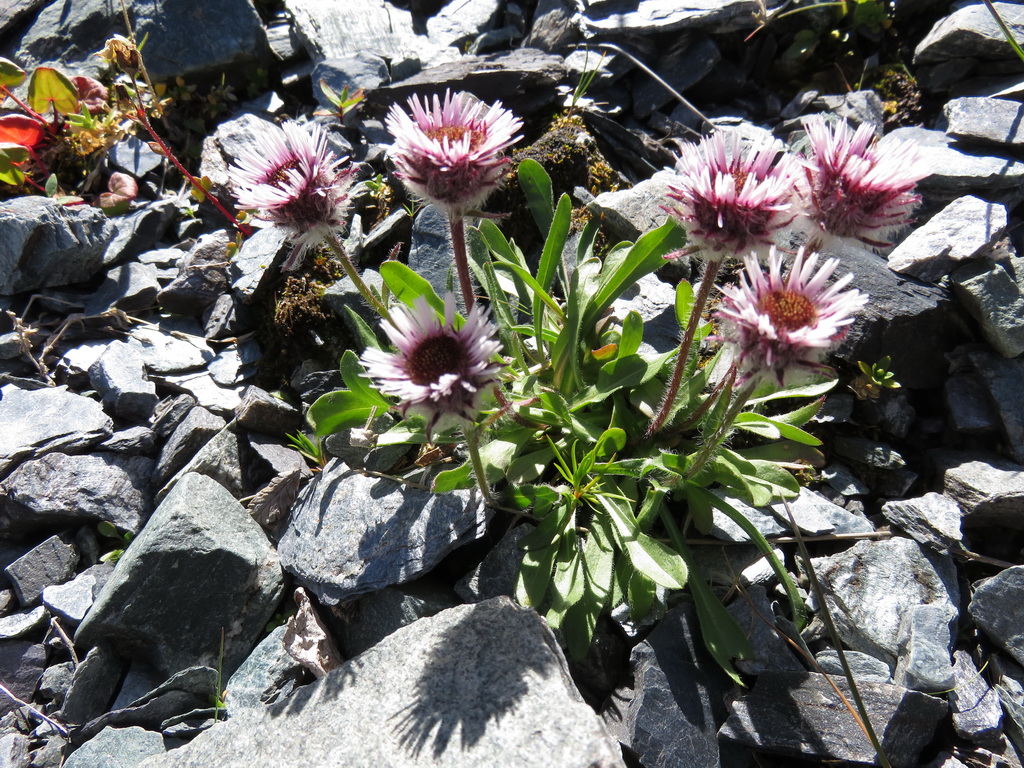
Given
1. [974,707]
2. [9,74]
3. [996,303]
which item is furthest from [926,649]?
[9,74]

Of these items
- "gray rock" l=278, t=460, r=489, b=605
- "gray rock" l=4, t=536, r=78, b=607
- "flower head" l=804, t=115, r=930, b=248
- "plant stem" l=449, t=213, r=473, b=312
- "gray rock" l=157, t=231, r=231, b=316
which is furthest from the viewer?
"gray rock" l=157, t=231, r=231, b=316

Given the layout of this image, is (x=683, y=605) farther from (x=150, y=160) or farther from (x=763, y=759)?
(x=150, y=160)

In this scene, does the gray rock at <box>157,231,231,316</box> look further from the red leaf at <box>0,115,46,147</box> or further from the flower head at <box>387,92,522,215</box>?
the flower head at <box>387,92,522,215</box>

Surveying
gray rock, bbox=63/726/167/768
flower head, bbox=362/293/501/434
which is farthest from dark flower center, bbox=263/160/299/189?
gray rock, bbox=63/726/167/768

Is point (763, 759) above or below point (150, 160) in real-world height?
below

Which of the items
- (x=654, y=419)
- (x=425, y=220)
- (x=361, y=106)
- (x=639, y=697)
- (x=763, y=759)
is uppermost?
(x=361, y=106)

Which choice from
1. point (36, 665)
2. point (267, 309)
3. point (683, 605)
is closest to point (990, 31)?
point (683, 605)

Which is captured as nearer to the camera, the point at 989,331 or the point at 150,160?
the point at 989,331
